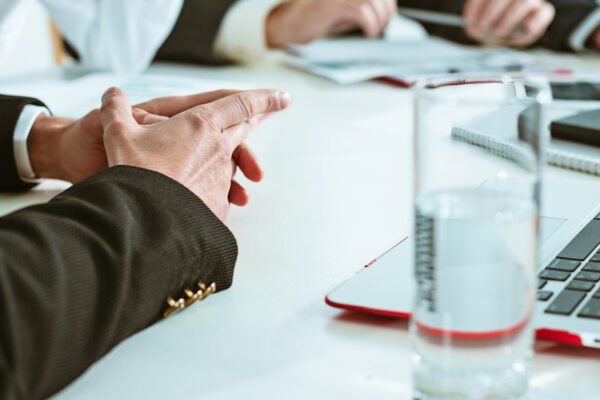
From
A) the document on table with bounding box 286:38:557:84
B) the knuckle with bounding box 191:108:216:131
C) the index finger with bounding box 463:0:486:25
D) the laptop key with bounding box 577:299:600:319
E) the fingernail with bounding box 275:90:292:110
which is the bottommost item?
the document on table with bounding box 286:38:557:84

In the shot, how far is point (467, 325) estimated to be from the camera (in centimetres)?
40

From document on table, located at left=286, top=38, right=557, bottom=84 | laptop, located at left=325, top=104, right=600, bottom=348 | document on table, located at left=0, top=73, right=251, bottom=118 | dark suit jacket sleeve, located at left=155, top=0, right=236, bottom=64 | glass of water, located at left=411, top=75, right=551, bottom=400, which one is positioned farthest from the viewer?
dark suit jacket sleeve, located at left=155, top=0, right=236, bottom=64

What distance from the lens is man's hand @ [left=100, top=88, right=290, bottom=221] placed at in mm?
672

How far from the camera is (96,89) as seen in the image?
116 centimetres

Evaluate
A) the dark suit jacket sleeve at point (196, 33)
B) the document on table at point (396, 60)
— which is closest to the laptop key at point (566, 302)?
the document on table at point (396, 60)

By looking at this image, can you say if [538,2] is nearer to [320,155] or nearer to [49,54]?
[320,155]

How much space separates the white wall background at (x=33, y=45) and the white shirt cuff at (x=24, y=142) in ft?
7.76

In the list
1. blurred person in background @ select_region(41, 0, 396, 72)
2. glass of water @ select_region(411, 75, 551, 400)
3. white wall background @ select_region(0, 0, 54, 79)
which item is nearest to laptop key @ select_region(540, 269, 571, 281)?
glass of water @ select_region(411, 75, 551, 400)

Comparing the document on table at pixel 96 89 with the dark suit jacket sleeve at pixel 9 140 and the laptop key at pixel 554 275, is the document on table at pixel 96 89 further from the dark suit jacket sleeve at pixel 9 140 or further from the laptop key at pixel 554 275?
the laptop key at pixel 554 275

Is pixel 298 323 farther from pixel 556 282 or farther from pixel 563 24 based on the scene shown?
pixel 563 24

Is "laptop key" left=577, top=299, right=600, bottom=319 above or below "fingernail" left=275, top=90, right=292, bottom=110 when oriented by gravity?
below

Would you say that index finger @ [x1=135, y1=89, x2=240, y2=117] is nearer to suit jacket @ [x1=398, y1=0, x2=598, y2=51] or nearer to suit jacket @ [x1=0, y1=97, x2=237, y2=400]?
suit jacket @ [x1=0, y1=97, x2=237, y2=400]

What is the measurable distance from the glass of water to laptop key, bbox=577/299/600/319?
0.32 feet

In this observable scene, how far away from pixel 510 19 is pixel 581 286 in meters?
1.19
